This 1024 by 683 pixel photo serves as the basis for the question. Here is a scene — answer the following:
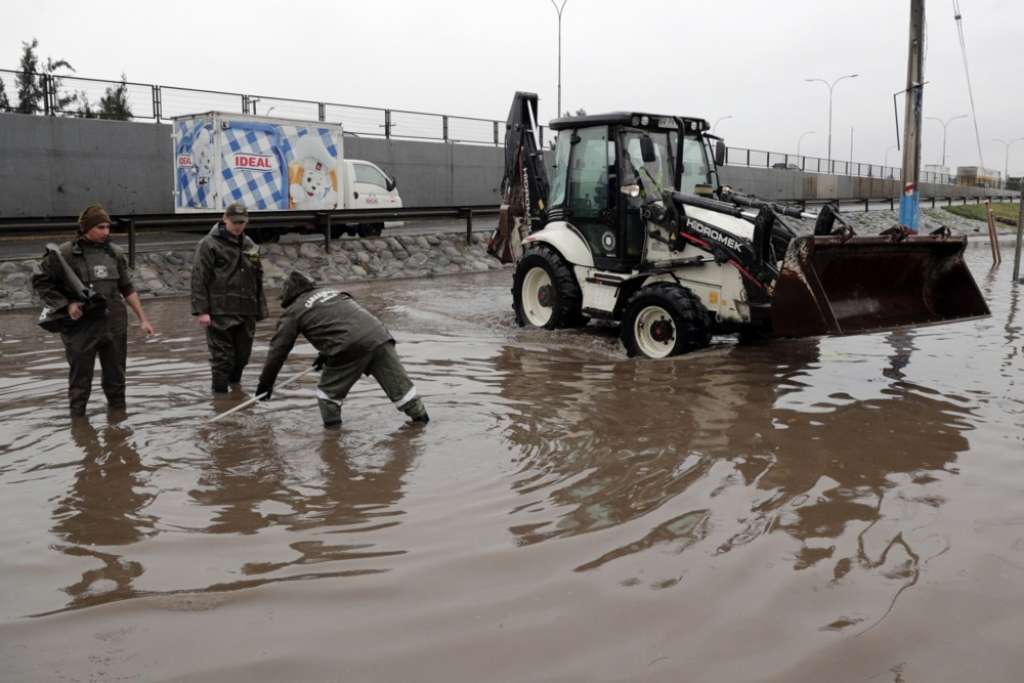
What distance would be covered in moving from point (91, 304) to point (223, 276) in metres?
1.19

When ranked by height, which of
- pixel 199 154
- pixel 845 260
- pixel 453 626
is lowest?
pixel 453 626

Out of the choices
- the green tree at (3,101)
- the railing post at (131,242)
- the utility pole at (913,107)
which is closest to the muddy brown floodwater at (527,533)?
the railing post at (131,242)

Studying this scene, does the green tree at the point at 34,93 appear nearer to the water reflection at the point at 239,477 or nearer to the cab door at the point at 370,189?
the cab door at the point at 370,189

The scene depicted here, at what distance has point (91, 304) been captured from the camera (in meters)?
7.54

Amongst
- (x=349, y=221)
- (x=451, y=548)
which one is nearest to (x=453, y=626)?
(x=451, y=548)

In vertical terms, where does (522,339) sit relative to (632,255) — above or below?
below

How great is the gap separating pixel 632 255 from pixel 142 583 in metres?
7.72

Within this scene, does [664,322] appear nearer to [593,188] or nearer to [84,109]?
[593,188]

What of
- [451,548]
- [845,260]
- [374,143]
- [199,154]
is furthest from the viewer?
[374,143]

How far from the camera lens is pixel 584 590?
4234mm

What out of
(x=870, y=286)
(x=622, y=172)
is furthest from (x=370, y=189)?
(x=870, y=286)

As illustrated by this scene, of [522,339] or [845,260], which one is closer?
[845,260]

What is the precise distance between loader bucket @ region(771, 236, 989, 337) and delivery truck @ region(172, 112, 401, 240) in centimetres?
1390

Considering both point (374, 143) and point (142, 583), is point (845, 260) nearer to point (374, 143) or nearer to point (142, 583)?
point (142, 583)
